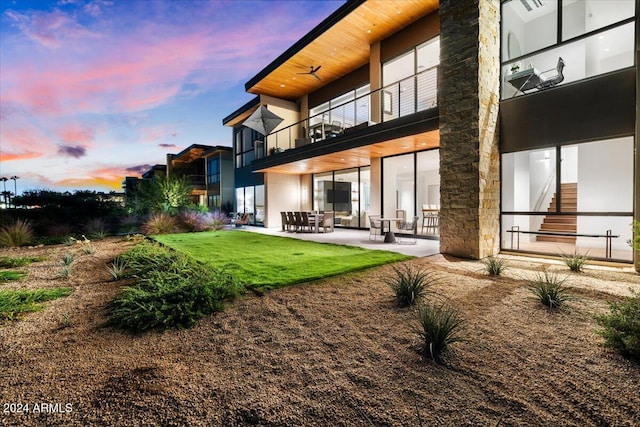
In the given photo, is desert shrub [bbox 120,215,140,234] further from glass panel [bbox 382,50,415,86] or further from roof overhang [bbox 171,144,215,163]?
glass panel [bbox 382,50,415,86]

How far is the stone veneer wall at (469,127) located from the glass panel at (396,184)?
157 inches

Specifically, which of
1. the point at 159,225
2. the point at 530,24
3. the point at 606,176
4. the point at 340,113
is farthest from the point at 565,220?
the point at 159,225

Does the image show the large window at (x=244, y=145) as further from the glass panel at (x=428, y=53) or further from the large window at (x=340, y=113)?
the glass panel at (x=428, y=53)

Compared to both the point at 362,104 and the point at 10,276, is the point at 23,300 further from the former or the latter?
the point at 362,104

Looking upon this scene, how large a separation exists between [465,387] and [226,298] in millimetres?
3093

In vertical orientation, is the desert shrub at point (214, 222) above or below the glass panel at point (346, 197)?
below

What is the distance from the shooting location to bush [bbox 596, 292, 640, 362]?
224cm

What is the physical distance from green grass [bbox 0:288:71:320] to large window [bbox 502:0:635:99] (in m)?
10.2

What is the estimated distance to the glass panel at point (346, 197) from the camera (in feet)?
46.3

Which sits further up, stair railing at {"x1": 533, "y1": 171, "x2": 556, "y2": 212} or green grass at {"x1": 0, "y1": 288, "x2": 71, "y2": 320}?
stair railing at {"x1": 533, "y1": 171, "x2": 556, "y2": 212}

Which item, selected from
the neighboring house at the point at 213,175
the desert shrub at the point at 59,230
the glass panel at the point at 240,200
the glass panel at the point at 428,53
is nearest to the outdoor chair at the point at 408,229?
the glass panel at the point at 428,53

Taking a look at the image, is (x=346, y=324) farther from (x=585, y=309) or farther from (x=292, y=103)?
(x=292, y=103)

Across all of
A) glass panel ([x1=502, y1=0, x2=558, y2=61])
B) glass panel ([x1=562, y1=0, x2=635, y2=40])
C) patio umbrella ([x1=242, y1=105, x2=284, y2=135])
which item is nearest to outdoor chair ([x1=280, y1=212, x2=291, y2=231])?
patio umbrella ([x1=242, y1=105, x2=284, y2=135])

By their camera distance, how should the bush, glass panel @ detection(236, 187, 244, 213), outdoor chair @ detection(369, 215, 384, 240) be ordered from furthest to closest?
glass panel @ detection(236, 187, 244, 213) < outdoor chair @ detection(369, 215, 384, 240) < the bush
